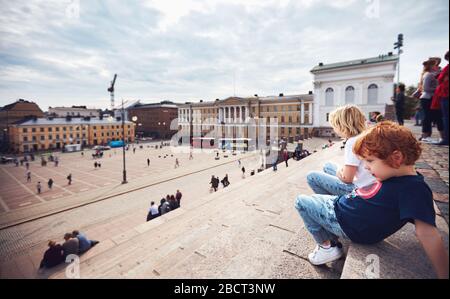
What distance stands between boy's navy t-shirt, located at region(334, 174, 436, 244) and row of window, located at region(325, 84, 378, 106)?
46255 millimetres

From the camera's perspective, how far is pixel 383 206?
64.2 inches

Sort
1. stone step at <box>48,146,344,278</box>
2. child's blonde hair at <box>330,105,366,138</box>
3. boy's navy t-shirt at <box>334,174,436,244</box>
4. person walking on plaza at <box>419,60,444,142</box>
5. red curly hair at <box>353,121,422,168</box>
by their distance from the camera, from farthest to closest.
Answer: person walking on plaza at <box>419,60,444,142</box>
stone step at <box>48,146,344,278</box>
child's blonde hair at <box>330,105,366,138</box>
red curly hair at <box>353,121,422,168</box>
boy's navy t-shirt at <box>334,174,436,244</box>

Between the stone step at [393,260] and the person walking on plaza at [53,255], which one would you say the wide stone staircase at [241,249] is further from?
the person walking on plaza at [53,255]

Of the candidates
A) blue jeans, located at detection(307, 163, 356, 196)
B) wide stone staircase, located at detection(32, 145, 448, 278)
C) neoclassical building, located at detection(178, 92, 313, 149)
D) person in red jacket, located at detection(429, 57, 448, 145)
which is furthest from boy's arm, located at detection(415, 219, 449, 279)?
neoclassical building, located at detection(178, 92, 313, 149)

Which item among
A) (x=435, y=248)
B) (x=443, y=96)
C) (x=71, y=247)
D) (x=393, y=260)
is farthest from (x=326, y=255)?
(x=71, y=247)

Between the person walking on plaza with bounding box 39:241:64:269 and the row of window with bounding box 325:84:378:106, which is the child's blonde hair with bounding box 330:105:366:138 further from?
the row of window with bounding box 325:84:378:106

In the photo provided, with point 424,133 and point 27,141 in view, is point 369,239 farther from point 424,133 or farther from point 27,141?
point 27,141

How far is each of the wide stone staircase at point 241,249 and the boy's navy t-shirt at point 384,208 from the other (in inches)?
9.0

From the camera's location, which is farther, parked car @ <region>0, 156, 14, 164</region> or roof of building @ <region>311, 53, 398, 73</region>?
roof of building @ <region>311, 53, 398, 73</region>

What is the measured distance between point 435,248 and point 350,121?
1.63 metres

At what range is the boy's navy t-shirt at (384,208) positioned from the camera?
52.6 inches

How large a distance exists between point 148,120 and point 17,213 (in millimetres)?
70258

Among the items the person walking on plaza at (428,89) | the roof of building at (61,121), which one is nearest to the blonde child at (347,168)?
the person walking on plaza at (428,89)

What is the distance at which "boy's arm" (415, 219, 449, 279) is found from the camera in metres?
1.21
